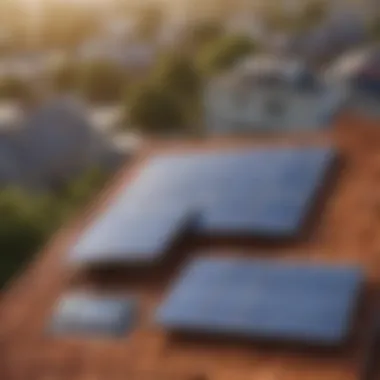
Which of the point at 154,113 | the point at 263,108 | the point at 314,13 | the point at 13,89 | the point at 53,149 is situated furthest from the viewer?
the point at 314,13

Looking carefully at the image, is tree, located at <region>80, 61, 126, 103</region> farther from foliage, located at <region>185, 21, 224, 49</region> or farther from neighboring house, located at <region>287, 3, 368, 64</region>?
neighboring house, located at <region>287, 3, 368, 64</region>

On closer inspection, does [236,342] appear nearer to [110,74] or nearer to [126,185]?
[126,185]

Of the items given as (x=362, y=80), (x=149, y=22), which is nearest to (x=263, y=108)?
(x=362, y=80)

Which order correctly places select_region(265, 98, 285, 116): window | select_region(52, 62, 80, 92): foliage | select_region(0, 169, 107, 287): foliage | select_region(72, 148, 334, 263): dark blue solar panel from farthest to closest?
select_region(52, 62, 80, 92): foliage, select_region(265, 98, 285, 116): window, select_region(0, 169, 107, 287): foliage, select_region(72, 148, 334, 263): dark blue solar panel

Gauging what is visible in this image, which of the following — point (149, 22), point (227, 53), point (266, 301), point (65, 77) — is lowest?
point (266, 301)

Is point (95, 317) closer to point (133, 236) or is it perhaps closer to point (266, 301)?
point (133, 236)

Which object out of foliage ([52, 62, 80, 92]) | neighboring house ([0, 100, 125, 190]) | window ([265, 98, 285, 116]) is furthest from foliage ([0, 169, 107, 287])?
foliage ([52, 62, 80, 92])
